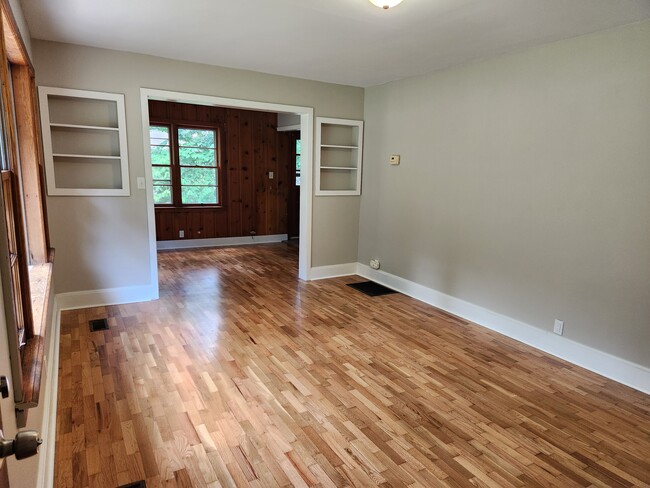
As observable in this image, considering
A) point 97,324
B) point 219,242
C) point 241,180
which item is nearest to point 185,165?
point 241,180

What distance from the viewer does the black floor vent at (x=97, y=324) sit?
361 centimetres

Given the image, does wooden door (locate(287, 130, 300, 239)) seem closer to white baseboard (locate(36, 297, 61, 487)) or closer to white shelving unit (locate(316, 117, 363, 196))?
white shelving unit (locate(316, 117, 363, 196))

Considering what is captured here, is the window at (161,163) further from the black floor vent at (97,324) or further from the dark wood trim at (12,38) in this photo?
the dark wood trim at (12,38)

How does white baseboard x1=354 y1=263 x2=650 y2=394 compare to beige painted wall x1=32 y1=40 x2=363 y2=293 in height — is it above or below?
below

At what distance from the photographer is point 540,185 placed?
338cm

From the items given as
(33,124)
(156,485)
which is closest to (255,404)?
(156,485)

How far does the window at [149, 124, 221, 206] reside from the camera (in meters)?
7.01

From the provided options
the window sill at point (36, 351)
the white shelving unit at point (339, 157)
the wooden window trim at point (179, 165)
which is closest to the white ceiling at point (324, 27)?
the white shelving unit at point (339, 157)

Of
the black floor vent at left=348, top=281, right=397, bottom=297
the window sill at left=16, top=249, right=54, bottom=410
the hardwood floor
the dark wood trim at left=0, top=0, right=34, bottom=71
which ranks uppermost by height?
the dark wood trim at left=0, top=0, right=34, bottom=71

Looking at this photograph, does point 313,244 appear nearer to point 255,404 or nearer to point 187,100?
point 187,100

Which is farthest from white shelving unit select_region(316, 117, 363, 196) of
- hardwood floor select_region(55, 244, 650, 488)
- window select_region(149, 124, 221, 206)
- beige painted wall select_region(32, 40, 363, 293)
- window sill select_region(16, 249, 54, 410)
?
window sill select_region(16, 249, 54, 410)

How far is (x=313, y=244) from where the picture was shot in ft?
17.5

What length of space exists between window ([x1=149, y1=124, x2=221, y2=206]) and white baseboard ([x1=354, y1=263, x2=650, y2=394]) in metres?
4.20

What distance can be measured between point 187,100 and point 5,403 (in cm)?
376
